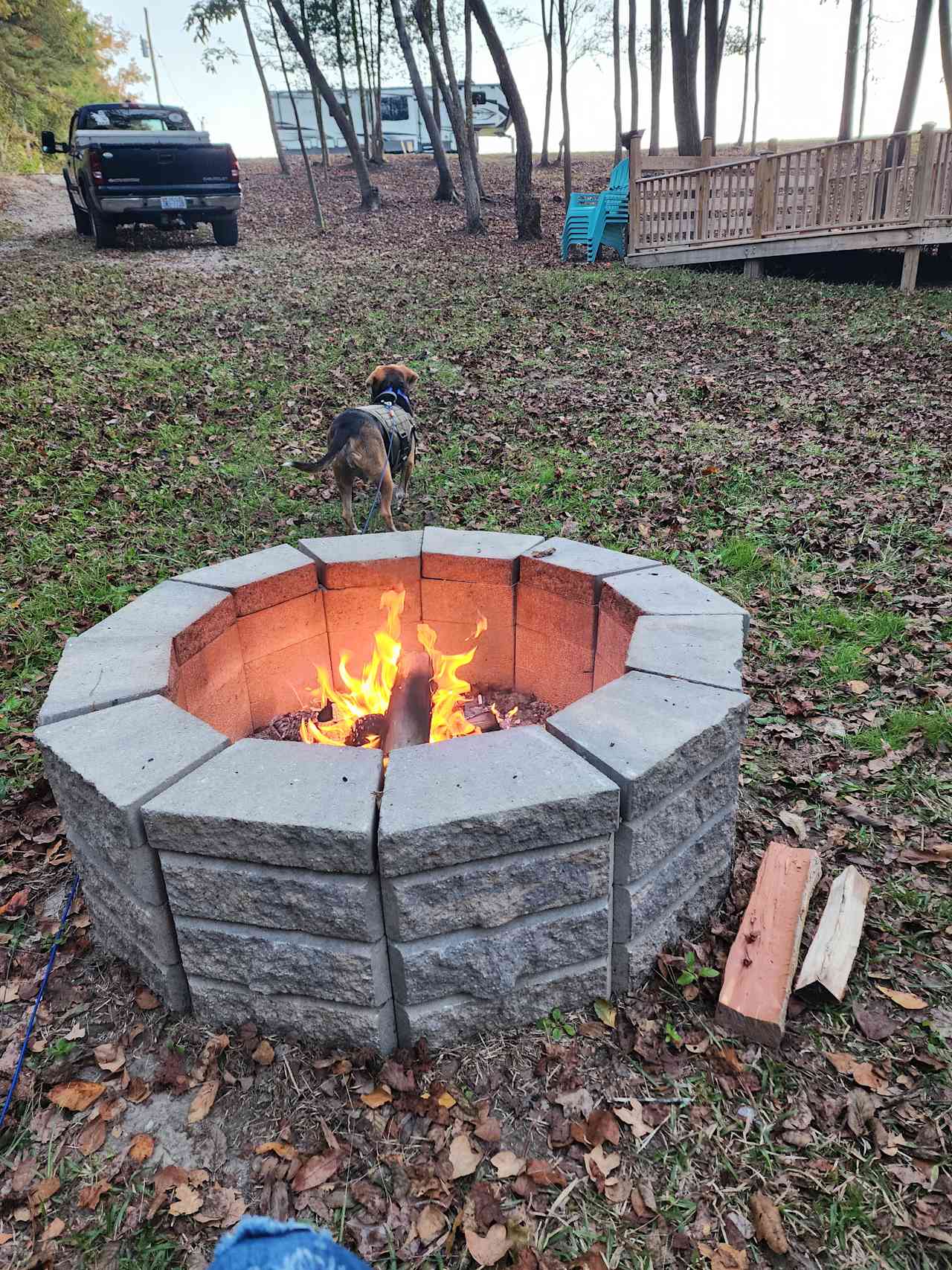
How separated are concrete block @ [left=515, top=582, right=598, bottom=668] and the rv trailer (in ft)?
113

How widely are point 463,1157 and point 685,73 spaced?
2225 cm

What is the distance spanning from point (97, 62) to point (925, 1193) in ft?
169

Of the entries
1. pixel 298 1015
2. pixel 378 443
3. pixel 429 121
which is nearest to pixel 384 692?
pixel 298 1015

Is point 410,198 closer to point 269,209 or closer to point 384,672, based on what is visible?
point 269,209

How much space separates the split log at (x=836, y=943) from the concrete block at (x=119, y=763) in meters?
1.93

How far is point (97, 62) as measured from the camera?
3928 cm

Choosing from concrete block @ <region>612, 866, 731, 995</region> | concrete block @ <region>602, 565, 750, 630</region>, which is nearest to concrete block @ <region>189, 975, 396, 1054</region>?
concrete block @ <region>612, 866, 731, 995</region>

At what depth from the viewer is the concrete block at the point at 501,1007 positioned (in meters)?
2.27

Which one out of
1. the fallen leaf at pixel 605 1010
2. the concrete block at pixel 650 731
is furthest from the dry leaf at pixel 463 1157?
the concrete block at pixel 650 731

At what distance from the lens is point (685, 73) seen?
18.4 metres

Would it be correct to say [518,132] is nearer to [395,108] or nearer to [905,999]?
[905,999]

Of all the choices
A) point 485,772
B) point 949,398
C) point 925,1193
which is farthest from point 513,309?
point 925,1193

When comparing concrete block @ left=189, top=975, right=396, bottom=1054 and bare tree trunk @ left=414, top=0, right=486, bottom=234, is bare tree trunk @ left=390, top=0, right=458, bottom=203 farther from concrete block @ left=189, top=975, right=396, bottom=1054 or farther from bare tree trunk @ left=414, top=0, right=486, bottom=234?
concrete block @ left=189, top=975, right=396, bottom=1054

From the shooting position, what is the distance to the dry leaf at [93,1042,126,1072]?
233cm
